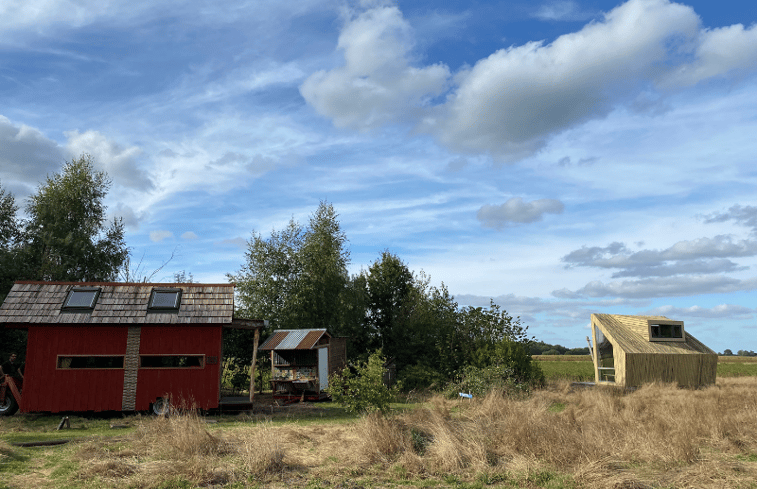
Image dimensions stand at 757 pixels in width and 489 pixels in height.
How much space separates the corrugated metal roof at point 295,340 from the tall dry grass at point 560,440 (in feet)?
35.4

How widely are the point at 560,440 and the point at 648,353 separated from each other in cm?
2048

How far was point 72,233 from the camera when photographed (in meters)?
30.7

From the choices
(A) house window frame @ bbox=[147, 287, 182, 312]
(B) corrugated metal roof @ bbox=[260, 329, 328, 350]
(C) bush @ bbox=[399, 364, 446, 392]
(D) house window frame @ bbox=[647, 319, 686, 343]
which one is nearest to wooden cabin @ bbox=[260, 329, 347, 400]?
(B) corrugated metal roof @ bbox=[260, 329, 328, 350]

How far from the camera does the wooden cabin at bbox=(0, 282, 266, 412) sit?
18469 millimetres

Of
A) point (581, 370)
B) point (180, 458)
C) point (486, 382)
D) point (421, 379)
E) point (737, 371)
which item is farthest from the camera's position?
point (737, 371)

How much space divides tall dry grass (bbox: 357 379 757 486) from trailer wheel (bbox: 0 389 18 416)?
14827 millimetres

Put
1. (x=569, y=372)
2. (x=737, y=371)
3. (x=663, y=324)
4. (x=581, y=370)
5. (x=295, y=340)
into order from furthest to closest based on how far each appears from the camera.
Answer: (x=737, y=371) < (x=581, y=370) < (x=569, y=372) < (x=663, y=324) < (x=295, y=340)

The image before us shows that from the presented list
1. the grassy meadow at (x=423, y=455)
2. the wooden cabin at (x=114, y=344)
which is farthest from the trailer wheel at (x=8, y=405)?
the grassy meadow at (x=423, y=455)

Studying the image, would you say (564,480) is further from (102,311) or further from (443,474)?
(102,311)

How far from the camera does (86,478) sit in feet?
31.7

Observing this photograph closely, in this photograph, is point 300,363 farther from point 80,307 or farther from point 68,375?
point 80,307

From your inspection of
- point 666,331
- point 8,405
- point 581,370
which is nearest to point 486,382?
point 666,331

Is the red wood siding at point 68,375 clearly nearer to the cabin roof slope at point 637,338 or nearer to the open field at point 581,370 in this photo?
the open field at point 581,370

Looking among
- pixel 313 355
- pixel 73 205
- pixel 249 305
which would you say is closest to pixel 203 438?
pixel 313 355
